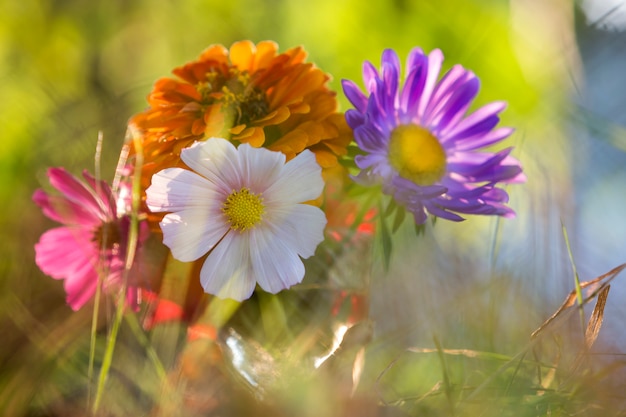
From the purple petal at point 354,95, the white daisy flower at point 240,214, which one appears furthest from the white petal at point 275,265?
the purple petal at point 354,95

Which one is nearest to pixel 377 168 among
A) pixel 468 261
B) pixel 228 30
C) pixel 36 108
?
pixel 468 261

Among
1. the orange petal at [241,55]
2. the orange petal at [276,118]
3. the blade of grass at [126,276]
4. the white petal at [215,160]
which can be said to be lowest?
the blade of grass at [126,276]

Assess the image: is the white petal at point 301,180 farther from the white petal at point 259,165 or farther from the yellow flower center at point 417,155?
the yellow flower center at point 417,155

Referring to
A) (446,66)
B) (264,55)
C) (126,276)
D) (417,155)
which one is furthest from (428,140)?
(446,66)

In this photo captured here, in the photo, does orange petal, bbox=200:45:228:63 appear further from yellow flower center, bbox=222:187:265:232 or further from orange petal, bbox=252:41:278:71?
yellow flower center, bbox=222:187:265:232

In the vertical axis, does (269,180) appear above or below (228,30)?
below

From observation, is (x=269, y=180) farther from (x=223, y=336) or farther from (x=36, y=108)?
(x=36, y=108)

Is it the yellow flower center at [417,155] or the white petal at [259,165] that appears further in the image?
the yellow flower center at [417,155]

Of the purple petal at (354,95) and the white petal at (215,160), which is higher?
the purple petal at (354,95)
